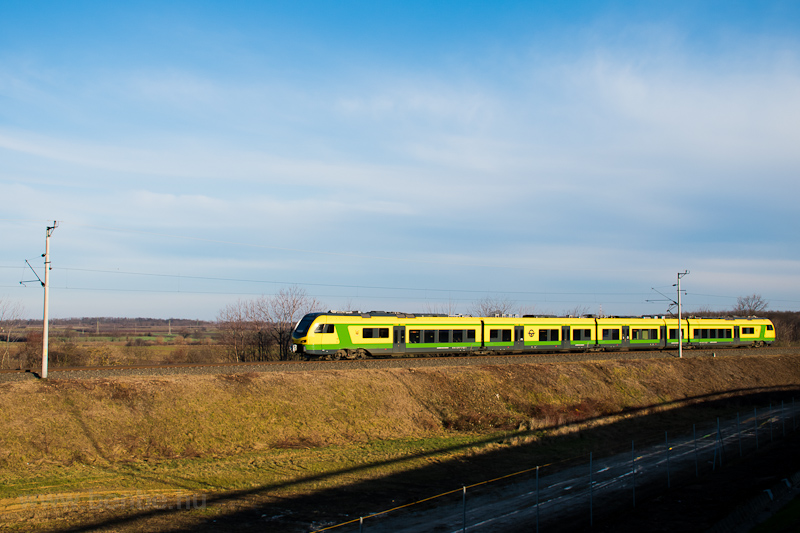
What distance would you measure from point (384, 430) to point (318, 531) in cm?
1566

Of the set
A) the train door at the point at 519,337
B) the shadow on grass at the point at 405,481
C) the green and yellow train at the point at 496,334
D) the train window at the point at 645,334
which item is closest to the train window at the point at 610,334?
the green and yellow train at the point at 496,334

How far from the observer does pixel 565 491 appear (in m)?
23.0

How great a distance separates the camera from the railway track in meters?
29.9

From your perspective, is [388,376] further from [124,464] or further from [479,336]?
[124,464]

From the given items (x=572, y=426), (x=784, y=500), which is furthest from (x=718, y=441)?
(x=784, y=500)

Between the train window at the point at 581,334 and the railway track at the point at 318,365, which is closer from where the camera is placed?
the railway track at the point at 318,365

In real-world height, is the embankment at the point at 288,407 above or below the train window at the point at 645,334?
below

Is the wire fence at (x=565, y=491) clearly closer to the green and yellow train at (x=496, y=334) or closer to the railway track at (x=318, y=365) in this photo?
the railway track at (x=318, y=365)

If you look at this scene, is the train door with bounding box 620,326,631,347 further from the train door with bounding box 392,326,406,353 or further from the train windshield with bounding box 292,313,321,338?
the train windshield with bounding box 292,313,321,338

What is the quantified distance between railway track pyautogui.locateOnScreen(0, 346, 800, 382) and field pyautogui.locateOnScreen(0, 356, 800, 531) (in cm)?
125

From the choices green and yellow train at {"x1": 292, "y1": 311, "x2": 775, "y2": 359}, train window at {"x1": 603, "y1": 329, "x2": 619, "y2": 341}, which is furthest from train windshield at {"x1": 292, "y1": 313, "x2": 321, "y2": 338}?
train window at {"x1": 603, "y1": 329, "x2": 619, "y2": 341}

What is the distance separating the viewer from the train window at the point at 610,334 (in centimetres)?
5859

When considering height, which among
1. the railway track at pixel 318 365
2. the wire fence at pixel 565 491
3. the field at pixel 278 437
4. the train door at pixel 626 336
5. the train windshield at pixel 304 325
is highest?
the train windshield at pixel 304 325

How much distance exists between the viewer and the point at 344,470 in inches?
990
